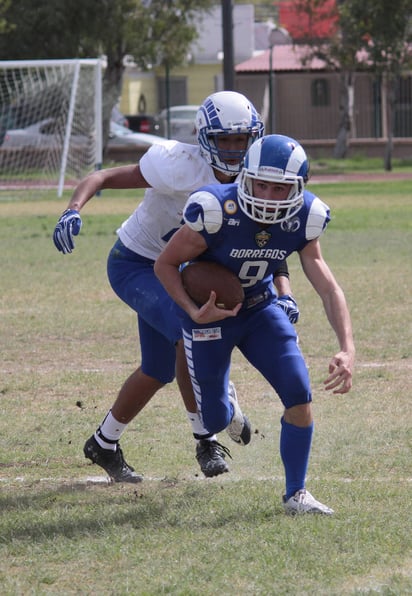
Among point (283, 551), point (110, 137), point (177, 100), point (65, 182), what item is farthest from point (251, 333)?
point (177, 100)

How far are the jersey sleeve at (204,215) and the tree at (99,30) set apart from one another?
79.6 feet

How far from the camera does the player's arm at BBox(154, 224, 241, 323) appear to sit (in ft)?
14.6

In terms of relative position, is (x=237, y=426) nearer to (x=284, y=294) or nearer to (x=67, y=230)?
(x=284, y=294)

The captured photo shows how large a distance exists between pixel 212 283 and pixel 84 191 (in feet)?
3.38

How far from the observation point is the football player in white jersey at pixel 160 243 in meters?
4.97

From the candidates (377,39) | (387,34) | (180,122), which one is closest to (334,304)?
(387,34)

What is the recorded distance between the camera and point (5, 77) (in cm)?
2581

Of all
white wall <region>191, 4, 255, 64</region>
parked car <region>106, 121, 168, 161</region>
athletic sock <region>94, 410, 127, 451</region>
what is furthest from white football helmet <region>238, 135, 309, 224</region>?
white wall <region>191, 4, 255, 64</region>

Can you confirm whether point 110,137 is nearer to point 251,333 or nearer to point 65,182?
point 65,182

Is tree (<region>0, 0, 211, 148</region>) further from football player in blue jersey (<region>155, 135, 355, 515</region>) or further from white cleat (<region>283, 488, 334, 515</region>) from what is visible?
white cleat (<region>283, 488, 334, 515</region>)

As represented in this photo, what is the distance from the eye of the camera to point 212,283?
4.52 meters

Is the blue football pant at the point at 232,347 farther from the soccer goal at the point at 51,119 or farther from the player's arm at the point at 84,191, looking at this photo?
Answer: the soccer goal at the point at 51,119

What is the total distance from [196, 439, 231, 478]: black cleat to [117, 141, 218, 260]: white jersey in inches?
36.2

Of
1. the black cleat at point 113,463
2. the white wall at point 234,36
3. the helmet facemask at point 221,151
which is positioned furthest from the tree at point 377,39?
the black cleat at point 113,463
